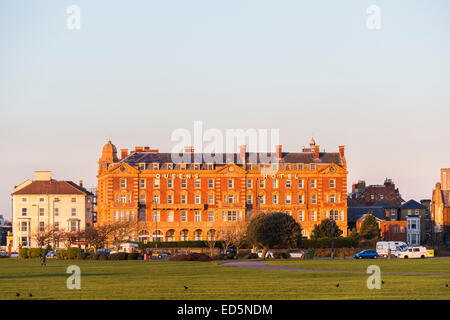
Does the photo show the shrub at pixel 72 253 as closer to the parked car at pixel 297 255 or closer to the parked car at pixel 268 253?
the parked car at pixel 268 253

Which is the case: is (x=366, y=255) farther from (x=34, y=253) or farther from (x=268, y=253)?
(x=34, y=253)

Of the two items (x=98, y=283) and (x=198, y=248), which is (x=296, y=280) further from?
(x=198, y=248)

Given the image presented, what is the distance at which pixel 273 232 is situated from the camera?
111312mm

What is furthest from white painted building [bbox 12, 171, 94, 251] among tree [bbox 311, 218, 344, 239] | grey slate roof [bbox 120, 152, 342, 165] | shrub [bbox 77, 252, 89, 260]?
shrub [bbox 77, 252, 89, 260]

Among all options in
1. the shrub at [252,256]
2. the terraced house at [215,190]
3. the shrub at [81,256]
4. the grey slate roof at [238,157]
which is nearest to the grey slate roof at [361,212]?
the terraced house at [215,190]

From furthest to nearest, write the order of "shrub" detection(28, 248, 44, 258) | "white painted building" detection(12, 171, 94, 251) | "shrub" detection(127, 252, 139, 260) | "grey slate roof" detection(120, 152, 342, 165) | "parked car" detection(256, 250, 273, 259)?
"white painted building" detection(12, 171, 94, 251), "grey slate roof" detection(120, 152, 342, 165), "shrub" detection(28, 248, 44, 258), "parked car" detection(256, 250, 273, 259), "shrub" detection(127, 252, 139, 260)

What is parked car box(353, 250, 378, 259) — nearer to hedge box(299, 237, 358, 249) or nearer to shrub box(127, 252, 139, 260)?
hedge box(299, 237, 358, 249)

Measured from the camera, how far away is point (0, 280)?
5256cm

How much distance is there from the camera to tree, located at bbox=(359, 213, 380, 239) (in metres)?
135

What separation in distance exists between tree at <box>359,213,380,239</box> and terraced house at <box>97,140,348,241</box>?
10129 millimetres

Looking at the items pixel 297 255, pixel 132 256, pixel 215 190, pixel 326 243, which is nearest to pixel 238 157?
pixel 215 190

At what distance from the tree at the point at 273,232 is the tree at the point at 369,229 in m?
24.0

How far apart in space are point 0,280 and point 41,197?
12054 centimetres
